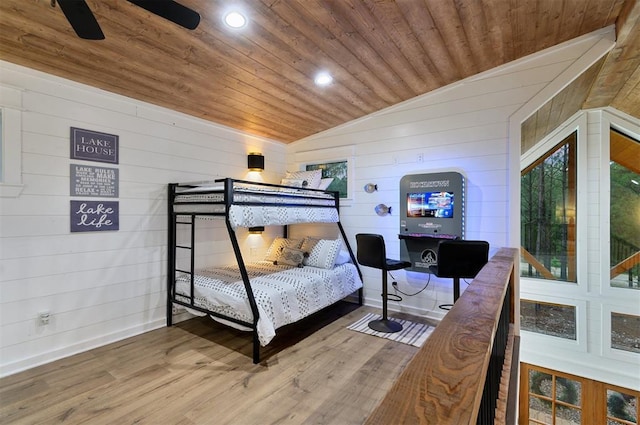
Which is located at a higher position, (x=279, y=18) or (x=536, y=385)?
(x=279, y=18)

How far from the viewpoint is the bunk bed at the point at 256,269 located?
2748mm

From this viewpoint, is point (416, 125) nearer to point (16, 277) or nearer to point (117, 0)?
point (117, 0)


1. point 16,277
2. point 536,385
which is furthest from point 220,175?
point 536,385

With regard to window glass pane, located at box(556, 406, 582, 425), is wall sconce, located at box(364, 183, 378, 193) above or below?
above

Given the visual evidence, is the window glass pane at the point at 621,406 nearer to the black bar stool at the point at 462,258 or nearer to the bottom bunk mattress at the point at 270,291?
the black bar stool at the point at 462,258

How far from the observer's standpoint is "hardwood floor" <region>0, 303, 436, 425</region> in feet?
6.42

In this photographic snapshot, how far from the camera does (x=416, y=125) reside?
12.6 ft

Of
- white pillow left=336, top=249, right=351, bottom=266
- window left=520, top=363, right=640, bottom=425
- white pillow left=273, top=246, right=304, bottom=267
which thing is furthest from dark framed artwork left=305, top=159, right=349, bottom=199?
window left=520, top=363, right=640, bottom=425

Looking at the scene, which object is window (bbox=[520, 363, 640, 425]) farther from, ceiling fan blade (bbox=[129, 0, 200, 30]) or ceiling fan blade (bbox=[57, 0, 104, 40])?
ceiling fan blade (bbox=[57, 0, 104, 40])

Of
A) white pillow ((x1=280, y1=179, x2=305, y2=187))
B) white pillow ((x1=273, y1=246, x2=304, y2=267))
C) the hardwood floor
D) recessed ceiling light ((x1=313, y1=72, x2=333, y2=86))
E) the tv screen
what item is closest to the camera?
the hardwood floor

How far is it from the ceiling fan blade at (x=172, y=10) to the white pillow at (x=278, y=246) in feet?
10.1

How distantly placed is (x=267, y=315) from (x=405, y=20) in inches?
107

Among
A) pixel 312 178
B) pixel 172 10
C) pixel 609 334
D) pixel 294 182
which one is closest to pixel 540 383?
pixel 609 334

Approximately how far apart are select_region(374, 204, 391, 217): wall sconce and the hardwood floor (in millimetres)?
1625
